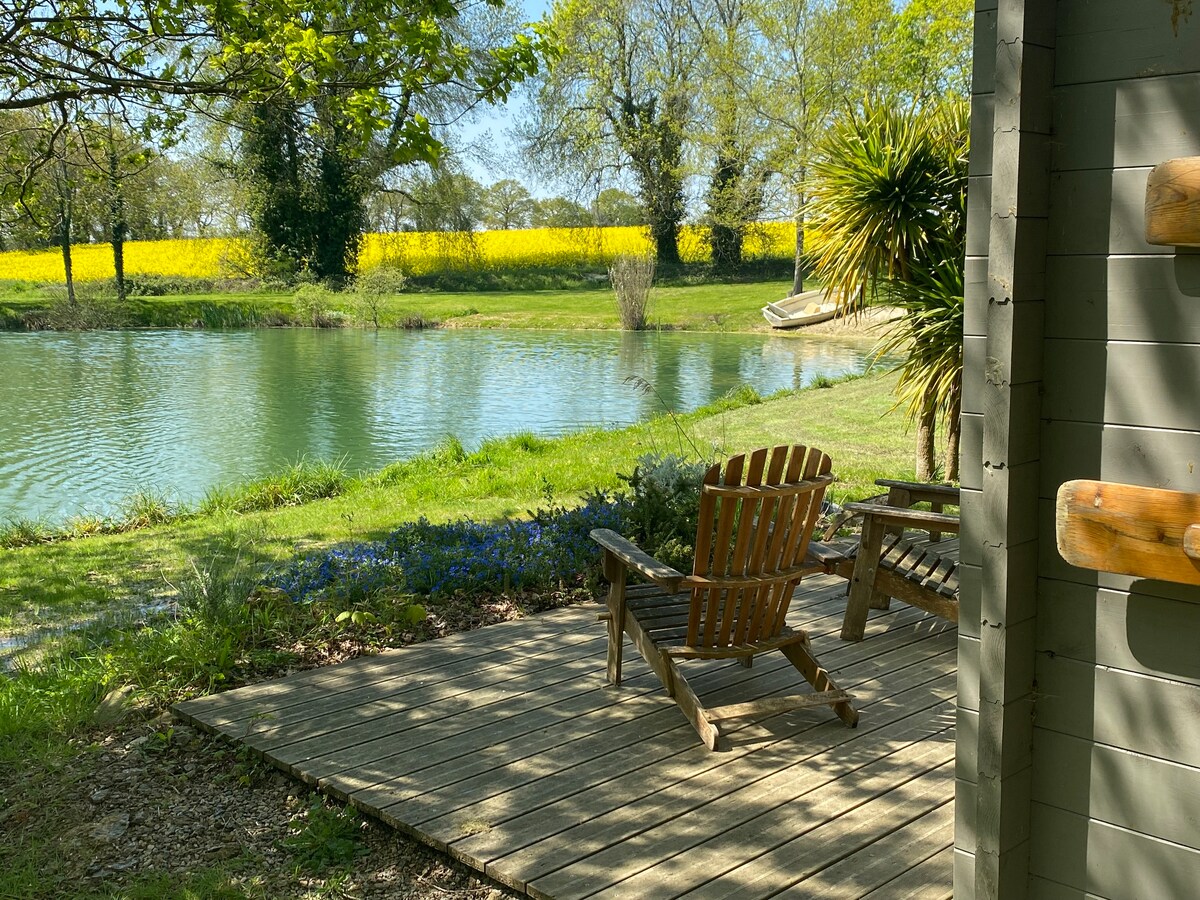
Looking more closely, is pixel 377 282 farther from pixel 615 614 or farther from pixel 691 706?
pixel 691 706

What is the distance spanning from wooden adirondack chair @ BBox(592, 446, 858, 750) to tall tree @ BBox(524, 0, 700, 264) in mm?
35975

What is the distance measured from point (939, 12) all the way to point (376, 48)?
26834 millimetres

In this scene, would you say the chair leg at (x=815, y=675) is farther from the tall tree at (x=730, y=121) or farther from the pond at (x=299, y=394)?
the tall tree at (x=730, y=121)

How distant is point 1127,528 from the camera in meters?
1.82

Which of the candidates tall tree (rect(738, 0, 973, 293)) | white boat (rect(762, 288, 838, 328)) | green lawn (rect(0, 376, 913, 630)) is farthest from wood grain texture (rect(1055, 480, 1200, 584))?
tall tree (rect(738, 0, 973, 293))

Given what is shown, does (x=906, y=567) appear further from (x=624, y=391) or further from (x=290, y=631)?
(x=624, y=391)

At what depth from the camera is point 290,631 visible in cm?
475

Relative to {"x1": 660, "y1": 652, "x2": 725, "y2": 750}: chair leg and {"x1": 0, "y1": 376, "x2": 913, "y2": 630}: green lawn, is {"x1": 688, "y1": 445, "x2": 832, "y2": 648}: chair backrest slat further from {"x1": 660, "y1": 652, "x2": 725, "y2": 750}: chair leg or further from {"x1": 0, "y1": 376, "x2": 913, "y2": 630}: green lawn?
{"x1": 0, "y1": 376, "x2": 913, "y2": 630}: green lawn

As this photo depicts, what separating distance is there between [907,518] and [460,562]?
7.73ft

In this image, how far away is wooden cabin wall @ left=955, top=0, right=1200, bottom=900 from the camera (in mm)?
1847

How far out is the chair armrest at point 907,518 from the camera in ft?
14.4

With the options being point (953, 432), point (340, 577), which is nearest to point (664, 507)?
point (340, 577)

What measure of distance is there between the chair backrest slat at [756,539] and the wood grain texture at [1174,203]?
5.88 feet

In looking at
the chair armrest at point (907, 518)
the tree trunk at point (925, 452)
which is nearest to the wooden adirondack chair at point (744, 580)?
the chair armrest at point (907, 518)
